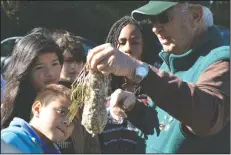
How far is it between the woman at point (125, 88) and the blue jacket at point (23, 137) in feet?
2.35

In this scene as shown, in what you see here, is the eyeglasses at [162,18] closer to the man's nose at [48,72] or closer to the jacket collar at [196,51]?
the jacket collar at [196,51]

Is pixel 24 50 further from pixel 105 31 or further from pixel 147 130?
pixel 105 31

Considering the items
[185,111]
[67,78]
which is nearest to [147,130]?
[185,111]

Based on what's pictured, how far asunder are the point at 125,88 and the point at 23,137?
1.17 metres

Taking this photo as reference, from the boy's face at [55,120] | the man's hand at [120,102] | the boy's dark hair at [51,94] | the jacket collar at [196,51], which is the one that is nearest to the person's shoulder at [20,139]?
the boy's face at [55,120]

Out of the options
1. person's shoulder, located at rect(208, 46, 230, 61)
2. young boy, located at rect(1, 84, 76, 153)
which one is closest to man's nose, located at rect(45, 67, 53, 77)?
young boy, located at rect(1, 84, 76, 153)

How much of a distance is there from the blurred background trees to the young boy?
9.26m

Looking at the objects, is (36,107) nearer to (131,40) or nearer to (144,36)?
(131,40)

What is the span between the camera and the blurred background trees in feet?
40.0

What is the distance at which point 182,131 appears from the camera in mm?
2328

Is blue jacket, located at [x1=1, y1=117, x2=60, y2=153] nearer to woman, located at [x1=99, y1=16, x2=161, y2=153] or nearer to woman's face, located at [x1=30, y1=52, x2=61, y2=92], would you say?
woman's face, located at [x1=30, y1=52, x2=61, y2=92]

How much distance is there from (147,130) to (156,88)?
846 mm

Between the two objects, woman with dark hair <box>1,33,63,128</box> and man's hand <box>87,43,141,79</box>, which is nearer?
man's hand <box>87,43,141,79</box>

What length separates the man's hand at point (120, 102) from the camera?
2.56 m
